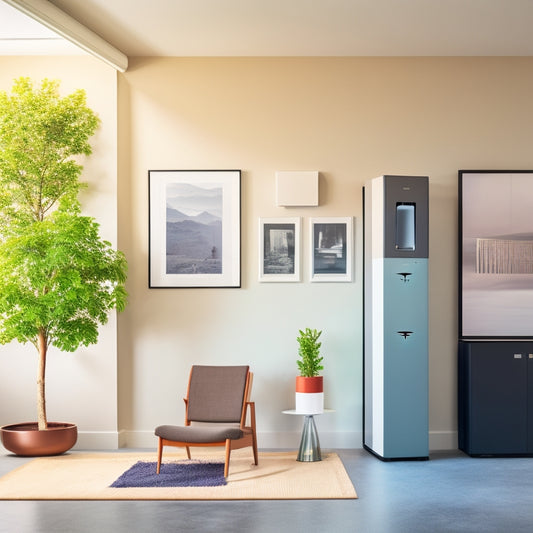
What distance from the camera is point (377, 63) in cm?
735

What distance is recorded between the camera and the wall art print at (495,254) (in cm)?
717

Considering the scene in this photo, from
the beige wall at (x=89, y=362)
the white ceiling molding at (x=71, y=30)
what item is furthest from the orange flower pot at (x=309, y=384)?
the white ceiling molding at (x=71, y=30)

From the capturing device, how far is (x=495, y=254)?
7184mm

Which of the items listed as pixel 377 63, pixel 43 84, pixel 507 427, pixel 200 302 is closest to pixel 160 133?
pixel 43 84

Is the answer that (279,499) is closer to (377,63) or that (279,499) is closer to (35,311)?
(35,311)

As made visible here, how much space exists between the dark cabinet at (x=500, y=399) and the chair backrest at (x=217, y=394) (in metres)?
2.00

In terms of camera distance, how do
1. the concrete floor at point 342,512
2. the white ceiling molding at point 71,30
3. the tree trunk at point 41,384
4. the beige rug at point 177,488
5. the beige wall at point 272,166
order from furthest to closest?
1. the beige wall at point 272,166
2. the tree trunk at point 41,384
3. the white ceiling molding at point 71,30
4. the beige rug at point 177,488
5. the concrete floor at point 342,512

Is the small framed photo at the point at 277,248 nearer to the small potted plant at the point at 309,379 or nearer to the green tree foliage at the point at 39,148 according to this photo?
the small potted plant at the point at 309,379

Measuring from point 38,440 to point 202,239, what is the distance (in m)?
2.28

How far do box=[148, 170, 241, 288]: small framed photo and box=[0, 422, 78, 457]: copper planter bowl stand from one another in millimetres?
1555

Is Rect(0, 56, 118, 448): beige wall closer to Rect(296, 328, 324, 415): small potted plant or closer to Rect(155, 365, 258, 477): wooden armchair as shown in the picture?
Rect(155, 365, 258, 477): wooden armchair

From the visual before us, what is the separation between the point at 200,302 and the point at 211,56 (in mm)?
2300

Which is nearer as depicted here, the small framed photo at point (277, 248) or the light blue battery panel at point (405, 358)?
the light blue battery panel at point (405, 358)

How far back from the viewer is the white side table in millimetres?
6582
